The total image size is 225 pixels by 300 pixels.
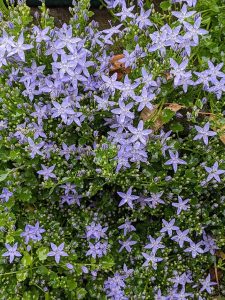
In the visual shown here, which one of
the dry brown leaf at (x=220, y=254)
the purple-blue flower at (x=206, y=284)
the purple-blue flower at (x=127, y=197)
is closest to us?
the purple-blue flower at (x=127, y=197)

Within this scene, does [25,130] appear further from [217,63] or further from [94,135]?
[217,63]

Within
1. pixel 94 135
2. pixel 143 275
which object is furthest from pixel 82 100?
pixel 143 275

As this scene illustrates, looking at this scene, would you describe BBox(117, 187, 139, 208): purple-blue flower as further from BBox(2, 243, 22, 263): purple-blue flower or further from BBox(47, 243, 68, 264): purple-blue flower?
BBox(2, 243, 22, 263): purple-blue flower

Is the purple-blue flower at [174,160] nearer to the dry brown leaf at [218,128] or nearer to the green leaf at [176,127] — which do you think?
the green leaf at [176,127]

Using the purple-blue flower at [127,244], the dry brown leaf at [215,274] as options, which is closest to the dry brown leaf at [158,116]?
the purple-blue flower at [127,244]

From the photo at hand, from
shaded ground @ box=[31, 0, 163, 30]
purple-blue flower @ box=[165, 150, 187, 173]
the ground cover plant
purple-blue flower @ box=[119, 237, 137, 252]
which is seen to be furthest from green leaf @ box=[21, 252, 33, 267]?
shaded ground @ box=[31, 0, 163, 30]
